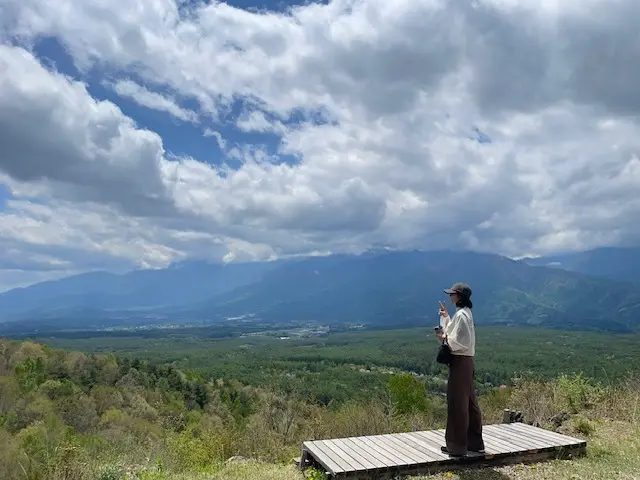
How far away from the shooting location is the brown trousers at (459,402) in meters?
6.45

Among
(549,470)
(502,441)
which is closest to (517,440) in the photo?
(502,441)

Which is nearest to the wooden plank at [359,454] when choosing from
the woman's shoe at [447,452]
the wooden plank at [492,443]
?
the woman's shoe at [447,452]

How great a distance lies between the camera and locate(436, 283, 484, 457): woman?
6.34m

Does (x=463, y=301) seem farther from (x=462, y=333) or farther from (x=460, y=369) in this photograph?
(x=460, y=369)

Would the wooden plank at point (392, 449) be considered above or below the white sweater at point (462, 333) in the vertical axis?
below

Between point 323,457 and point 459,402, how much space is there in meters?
1.93

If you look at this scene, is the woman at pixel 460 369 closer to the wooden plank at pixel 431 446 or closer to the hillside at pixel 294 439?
the wooden plank at pixel 431 446

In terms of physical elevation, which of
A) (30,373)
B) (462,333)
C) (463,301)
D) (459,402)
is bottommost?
(30,373)

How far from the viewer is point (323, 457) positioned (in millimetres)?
6270

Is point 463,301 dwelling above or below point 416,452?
above

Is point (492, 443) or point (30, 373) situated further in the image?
point (30, 373)

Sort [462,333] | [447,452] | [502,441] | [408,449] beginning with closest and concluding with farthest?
[462,333] < [447,452] < [408,449] < [502,441]

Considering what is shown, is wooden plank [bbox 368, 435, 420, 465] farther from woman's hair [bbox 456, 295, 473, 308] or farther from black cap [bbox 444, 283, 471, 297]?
black cap [bbox 444, 283, 471, 297]

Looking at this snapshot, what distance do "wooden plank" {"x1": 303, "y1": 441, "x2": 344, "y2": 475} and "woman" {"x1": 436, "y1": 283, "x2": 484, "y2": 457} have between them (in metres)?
1.63
